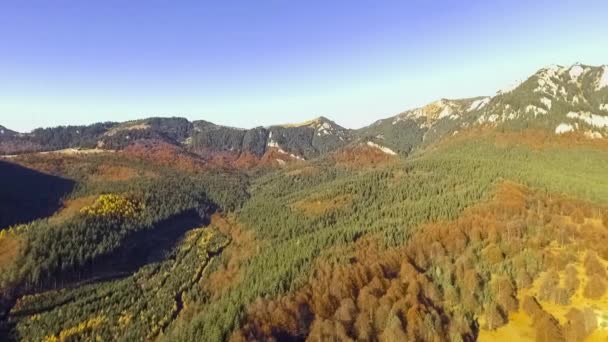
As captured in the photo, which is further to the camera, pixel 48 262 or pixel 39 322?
pixel 48 262

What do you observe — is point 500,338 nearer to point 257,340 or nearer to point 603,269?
point 603,269

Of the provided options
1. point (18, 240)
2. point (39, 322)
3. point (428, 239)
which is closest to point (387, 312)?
point (428, 239)

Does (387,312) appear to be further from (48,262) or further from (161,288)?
(48,262)

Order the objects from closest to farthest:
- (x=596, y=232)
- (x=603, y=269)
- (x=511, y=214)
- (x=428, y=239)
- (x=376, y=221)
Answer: (x=603, y=269) → (x=596, y=232) → (x=428, y=239) → (x=511, y=214) → (x=376, y=221)

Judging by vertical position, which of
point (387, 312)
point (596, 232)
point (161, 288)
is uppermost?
point (596, 232)

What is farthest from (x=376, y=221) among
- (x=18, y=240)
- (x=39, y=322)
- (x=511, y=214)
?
(x=18, y=240)

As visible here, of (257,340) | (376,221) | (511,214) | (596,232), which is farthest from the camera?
(376,221)

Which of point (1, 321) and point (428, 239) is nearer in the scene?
point (1, 321)

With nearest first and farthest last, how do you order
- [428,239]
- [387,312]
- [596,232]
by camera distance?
[387,312] < [596,232] < [428,239]

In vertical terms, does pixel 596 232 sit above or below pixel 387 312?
above
